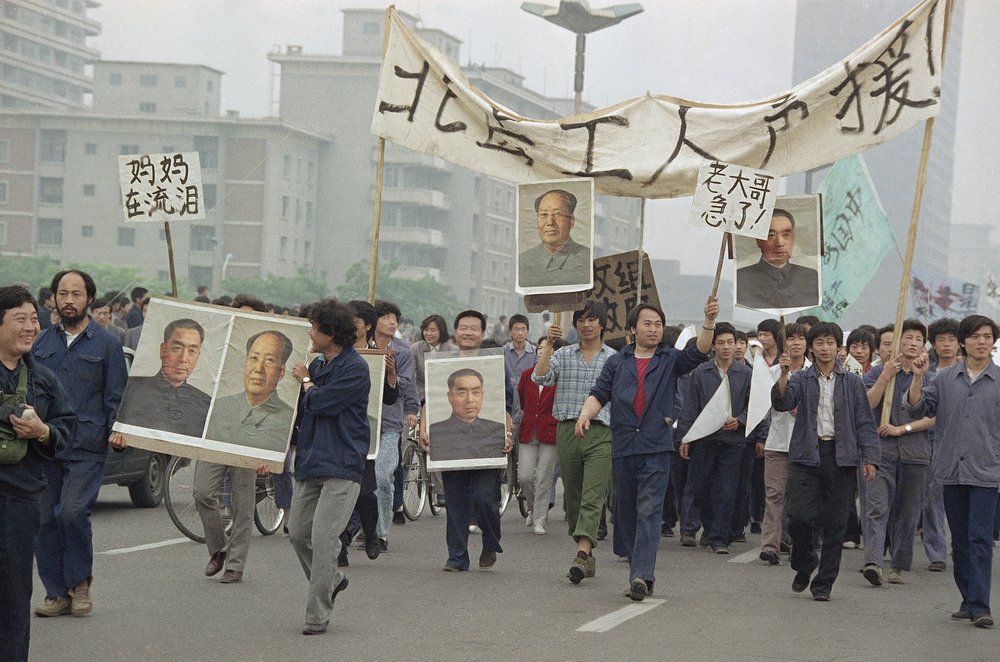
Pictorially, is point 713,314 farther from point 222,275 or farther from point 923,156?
point 222,275

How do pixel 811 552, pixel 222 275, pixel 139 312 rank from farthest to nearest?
1. pixel 222 275
2. pixel 139 312
3. pixel 811 552

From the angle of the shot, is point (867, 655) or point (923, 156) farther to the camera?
point (923, 156)

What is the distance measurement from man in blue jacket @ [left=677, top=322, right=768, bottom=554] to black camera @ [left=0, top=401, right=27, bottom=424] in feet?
26.6

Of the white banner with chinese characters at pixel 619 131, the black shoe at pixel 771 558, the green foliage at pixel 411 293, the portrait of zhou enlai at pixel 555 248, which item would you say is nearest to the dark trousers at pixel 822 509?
the black shoe at pixel 771 558

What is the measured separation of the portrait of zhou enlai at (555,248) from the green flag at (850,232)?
7632 millimetres

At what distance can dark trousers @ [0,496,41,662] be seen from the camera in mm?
5941

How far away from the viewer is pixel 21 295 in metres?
6.30

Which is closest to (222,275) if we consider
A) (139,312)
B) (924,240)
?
(139,312)

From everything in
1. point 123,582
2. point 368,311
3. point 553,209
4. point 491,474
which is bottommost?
point 123,582

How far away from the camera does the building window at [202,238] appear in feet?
300

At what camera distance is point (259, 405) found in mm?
9062

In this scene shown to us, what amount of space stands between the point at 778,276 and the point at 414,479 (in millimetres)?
4958

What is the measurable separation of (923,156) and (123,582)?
6766 mm

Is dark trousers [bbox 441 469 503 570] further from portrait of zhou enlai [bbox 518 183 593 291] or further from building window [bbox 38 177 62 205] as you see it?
building window [bbox 38 177 62 205]
